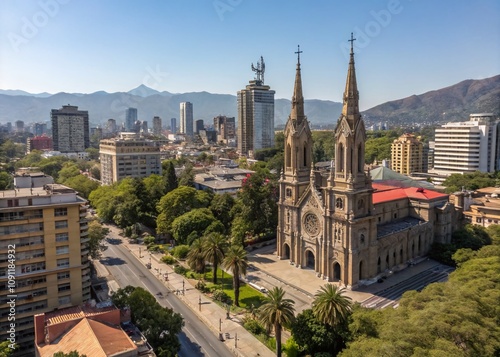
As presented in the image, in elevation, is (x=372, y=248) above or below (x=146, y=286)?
above

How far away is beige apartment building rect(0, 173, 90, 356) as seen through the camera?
35094 mm

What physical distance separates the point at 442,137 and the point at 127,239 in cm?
11028

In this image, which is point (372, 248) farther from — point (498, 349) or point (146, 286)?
point (146, 286)

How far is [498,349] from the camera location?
28.5 meters

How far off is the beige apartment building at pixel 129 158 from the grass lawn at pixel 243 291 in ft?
213

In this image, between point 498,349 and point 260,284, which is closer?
point 498,349

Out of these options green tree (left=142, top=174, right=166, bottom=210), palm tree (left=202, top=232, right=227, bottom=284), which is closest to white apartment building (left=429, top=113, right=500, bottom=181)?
green tree (left=142, top=174, right=166, bottom=210)

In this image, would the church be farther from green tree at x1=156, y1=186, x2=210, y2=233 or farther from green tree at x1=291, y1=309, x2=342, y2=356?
green tree at x1=156, y1=186, x2=210, y2=233

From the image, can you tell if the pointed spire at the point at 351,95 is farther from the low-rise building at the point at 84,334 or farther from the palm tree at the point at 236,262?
the low-rise building at the point at 84,334

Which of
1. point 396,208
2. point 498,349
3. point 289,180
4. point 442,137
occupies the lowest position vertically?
point 498,349

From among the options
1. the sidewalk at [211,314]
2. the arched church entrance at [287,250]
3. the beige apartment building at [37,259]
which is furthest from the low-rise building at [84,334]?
the arched church entrance at [287,250]

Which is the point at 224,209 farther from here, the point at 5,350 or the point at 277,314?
the point at 5,350

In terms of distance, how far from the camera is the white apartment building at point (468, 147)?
12181 centimetres

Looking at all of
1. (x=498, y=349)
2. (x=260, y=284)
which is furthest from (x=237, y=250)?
(x=498, y=349)
